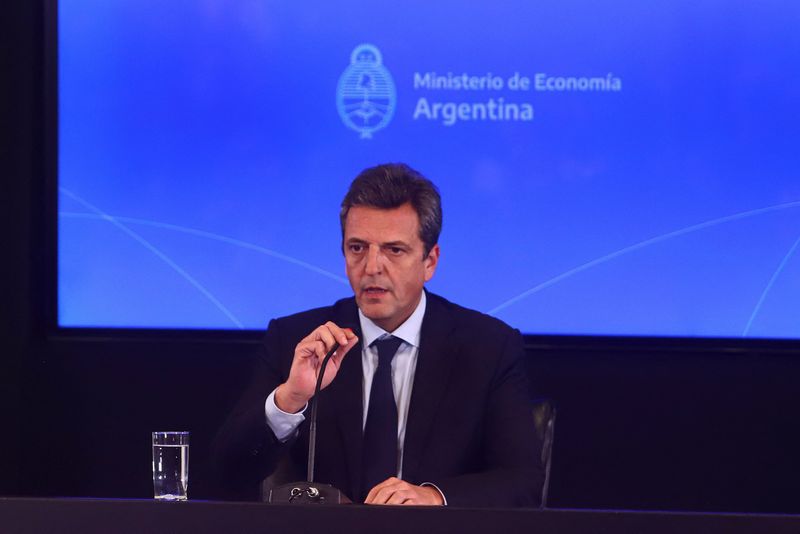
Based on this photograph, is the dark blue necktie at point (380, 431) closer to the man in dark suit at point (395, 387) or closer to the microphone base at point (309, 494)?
the man in dark suit at point (395, 387)

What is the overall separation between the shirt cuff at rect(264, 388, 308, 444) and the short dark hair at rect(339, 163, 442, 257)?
19.7 inches

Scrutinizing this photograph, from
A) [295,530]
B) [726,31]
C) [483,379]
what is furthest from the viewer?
[726,31]

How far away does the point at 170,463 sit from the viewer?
1.89 meters

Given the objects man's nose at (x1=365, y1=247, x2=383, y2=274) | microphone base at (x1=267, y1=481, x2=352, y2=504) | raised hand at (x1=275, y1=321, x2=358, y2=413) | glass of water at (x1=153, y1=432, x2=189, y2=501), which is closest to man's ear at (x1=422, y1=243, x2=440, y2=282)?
man's nose at (x1=365, y1=247, x2=383, y2=274)

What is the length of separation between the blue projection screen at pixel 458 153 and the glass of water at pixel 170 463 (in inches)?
72.0

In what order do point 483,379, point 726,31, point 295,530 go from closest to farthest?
point 295,530 → point 483,379 → point 726,31

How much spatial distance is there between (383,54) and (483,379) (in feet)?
5.17

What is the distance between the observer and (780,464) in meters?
3.74

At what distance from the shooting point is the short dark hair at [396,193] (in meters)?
2.47

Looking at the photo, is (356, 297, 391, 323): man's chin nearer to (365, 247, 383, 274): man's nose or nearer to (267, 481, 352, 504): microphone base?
(365, 247, 383, 274): man's nose

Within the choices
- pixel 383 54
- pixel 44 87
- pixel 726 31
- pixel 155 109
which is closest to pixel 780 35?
pixel 726 31

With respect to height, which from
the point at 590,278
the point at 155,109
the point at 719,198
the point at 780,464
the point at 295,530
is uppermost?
the point at 155,109

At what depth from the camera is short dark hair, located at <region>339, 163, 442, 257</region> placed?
2475 mm

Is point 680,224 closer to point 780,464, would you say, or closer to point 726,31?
point 726,31
